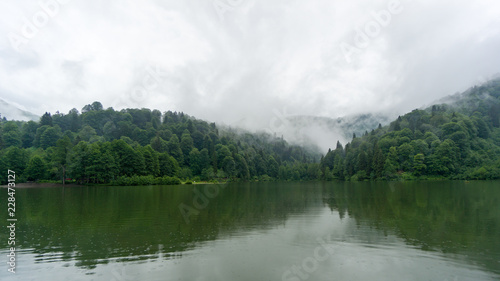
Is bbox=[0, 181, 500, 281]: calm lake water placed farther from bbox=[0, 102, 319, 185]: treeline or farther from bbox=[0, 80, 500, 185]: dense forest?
bbox=[0, 80, 500, 185]: dense forest

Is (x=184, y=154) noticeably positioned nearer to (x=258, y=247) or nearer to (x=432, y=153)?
(x=432, y=153)

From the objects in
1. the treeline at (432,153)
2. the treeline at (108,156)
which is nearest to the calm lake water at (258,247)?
the treeline at (108,156)

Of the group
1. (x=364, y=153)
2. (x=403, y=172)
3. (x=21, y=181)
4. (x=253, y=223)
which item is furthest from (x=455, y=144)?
(x=21, y=181)

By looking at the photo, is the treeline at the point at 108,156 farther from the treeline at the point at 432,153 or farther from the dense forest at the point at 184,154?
the treeline at the point at 432,153

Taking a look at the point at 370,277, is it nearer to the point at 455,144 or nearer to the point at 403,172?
the point at 403,172

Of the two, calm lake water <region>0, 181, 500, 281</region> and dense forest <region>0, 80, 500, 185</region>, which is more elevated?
dense forest <region>0, 80, 500, 185</region>
